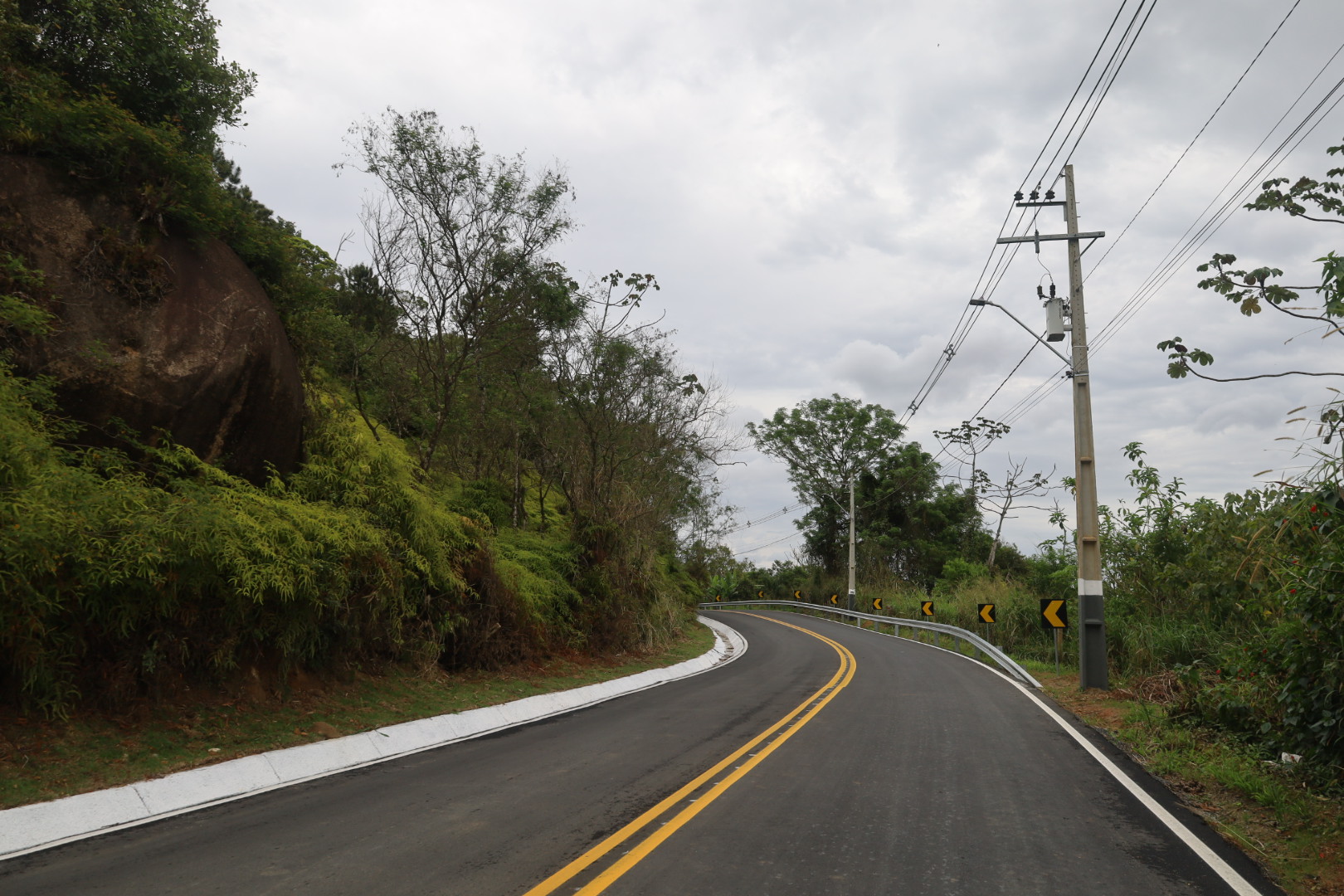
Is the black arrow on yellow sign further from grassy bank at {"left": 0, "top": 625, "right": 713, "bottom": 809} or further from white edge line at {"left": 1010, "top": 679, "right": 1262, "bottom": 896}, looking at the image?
grassy bank at {"left": 0, "top": 625, "right": 713, "bottom": 809}

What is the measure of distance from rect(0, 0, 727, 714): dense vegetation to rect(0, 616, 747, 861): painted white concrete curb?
1.39 meters

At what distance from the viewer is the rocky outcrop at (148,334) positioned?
891cm

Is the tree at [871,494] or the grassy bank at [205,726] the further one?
the tree at [871,494]

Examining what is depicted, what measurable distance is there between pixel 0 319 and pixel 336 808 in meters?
6.09

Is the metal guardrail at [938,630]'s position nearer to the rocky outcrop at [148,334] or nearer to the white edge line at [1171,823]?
the white edge line at [1171,823]

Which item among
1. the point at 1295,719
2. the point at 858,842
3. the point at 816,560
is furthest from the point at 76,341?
the point at 816,560

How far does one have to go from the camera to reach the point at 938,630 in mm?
26969

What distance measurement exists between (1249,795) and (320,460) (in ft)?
37.4

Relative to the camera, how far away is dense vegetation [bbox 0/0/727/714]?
736cm

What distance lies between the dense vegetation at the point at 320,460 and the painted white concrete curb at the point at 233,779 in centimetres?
139

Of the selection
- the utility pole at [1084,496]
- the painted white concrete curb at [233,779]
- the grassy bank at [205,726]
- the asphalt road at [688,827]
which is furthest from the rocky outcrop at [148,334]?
the utility pole at [1084,496]

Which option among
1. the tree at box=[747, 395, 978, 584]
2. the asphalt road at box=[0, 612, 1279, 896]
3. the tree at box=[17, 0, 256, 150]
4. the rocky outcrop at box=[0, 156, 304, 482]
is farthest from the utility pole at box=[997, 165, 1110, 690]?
the tree at box=[747, 395, 978, 584]

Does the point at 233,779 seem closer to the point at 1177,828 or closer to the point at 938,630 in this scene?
the point at 1177,828

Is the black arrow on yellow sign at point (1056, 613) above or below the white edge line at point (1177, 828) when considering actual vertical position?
above
